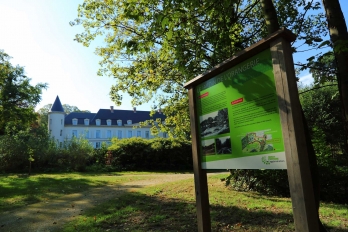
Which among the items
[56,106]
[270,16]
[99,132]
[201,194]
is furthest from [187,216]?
[99,132]

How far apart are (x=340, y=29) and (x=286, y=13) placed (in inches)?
142

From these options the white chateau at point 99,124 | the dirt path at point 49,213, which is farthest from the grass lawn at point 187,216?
the white chateau at point 99,124

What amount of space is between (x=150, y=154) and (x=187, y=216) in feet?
58.5

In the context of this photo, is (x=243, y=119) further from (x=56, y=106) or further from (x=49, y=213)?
(x=56, y=106)

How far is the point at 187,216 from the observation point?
19.8 feet

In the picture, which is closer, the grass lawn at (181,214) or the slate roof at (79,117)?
the grass lawn at (181,214)

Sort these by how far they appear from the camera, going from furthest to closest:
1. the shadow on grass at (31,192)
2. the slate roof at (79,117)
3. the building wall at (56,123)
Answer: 1. the slate roof at (79,117)
2. the building wall at (56,123)
3. the shadow on grass at (31,192)

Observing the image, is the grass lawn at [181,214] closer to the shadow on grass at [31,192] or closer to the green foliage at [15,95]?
the shadow on grass at [31,192]

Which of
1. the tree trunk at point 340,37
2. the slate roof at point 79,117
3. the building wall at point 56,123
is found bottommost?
the tree trunk at point 340,37

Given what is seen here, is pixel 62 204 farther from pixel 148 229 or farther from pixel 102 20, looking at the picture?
pixel 102 20

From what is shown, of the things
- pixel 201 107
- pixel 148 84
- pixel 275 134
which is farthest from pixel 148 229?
pixel 148 84

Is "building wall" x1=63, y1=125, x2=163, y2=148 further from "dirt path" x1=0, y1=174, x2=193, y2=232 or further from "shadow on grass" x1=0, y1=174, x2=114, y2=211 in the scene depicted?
"dirt path" x1=0, y1=174, x2=193, y2=232

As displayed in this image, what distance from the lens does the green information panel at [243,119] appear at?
271 cm

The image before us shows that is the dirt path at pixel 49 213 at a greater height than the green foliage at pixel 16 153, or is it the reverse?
the green foliage at pixel 16 153
